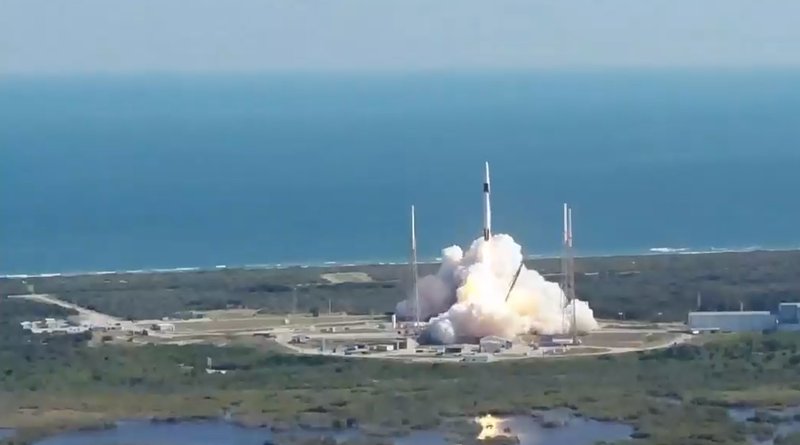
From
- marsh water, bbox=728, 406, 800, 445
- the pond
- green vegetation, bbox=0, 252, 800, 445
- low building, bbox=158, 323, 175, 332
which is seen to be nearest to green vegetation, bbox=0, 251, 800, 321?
green vegetation, bbox=0, 252, 800, 445

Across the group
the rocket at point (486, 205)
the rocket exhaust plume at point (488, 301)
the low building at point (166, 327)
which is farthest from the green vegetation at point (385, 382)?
the rocket at point (486, 205)

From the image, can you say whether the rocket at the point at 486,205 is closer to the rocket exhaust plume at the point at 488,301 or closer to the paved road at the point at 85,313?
the rocket exhaust plume at the point at 488,301

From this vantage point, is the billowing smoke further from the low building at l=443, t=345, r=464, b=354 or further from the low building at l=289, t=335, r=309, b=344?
the low building at l=289, t=335, r=309, b=344

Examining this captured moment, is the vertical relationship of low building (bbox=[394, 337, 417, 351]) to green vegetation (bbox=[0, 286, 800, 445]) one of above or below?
above

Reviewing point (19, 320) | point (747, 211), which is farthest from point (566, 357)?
point (747, 211)

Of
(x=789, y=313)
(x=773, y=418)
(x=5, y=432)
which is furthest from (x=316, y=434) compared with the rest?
(x=789, y=313)

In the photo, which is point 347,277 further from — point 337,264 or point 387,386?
point 387,386

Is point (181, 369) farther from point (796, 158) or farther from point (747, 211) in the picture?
point (796, 158)
